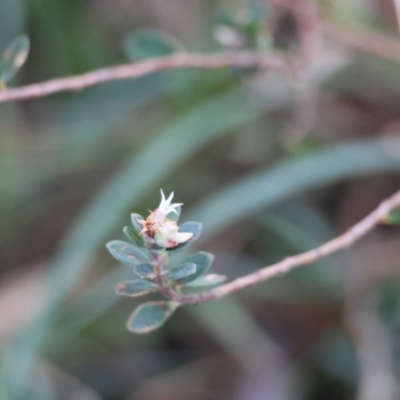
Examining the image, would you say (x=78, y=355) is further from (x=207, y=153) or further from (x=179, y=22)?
(x=179, y=22)

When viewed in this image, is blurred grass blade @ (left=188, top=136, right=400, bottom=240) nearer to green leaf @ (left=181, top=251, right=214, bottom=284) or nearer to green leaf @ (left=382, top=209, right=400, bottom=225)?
green leaf @ (left=382, top=209, right=400, bottom=225)

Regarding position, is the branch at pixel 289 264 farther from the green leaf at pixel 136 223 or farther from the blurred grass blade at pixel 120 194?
the blurred grass blade at pixel 120 194

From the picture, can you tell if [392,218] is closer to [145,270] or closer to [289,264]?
[289,264]

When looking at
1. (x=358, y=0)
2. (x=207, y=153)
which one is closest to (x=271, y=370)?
(x=207, y=153)

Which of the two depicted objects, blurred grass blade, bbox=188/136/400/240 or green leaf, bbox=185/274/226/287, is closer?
green leaf, bbox=185/274/226/287

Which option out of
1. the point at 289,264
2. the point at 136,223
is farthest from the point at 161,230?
the point at 289,264

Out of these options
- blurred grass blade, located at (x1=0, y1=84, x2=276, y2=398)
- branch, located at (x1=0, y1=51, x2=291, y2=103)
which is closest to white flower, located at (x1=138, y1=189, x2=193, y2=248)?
branch, located at (x1=0, y1=51, x2=291, y2=103)

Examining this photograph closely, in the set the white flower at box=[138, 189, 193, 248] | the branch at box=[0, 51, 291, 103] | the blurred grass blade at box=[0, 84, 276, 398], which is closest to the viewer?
the white flower at box=[138, 189, 193, 248]

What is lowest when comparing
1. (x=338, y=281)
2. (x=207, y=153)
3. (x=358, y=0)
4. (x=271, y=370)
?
(x=271, y=370)
